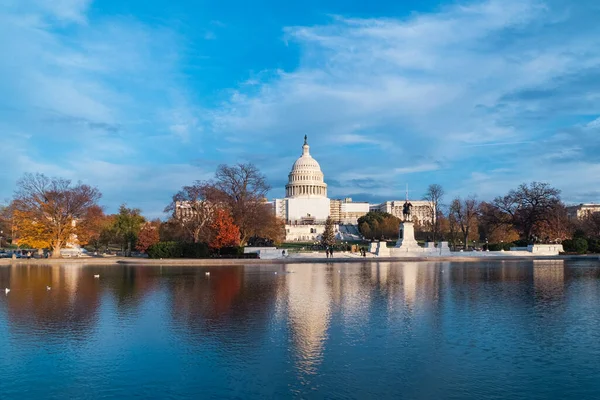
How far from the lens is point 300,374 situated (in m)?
10.6

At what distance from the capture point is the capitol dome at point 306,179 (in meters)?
142

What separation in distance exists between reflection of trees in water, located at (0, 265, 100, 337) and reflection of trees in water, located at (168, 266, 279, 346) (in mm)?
2836

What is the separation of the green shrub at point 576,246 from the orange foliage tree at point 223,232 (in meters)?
33.7

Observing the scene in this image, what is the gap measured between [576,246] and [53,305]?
166 feet

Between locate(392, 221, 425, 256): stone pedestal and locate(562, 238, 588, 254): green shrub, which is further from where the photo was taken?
locate(392, 221, 425, 256): stone pedestal

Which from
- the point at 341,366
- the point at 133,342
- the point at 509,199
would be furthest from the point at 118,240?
the point at 341,366

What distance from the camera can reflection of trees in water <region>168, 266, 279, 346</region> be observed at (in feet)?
47.1

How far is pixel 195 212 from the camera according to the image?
174 feet

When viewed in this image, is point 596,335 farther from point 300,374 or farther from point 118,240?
point 118,240

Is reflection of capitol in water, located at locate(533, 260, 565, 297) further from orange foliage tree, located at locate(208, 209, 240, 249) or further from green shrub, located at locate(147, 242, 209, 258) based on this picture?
green shrub, located at locate(147, 242, 209, 258)

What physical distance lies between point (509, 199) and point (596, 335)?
2096 inches

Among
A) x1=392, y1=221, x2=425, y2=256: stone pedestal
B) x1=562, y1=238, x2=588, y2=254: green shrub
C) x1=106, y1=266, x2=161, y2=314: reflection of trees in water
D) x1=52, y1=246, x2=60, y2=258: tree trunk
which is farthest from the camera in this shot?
x1=392, y1=221, x2=425, y2=256: stone pedestal

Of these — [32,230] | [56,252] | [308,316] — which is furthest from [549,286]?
[32,230]

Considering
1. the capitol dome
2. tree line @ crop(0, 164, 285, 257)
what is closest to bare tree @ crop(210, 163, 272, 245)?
tree line @ crop(0, 164, 285, 257)
